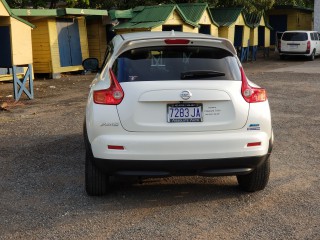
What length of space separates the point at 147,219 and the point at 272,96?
917 centimetres

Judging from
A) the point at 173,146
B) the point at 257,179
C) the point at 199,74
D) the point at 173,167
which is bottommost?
the point at 257,179

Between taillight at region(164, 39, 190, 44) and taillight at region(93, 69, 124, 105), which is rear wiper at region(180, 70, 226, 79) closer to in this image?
taillight at region(164, 39, 190, 44)

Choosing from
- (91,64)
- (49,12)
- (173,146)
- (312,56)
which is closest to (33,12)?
(49,12)

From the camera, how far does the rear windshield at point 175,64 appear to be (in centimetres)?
437

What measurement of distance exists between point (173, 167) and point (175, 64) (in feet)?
3.40

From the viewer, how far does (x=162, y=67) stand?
175 inches

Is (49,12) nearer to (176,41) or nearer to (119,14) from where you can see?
(119,14)

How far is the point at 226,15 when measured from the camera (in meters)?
26.5

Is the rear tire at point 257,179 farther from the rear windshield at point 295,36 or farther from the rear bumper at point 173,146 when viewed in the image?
the rear windshield at point 295,36

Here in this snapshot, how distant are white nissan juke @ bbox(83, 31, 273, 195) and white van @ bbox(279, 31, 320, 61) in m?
23.8

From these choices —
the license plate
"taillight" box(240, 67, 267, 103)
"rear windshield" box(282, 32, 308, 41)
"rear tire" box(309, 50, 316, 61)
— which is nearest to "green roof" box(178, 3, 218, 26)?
"rear windshield" box(282, 32, 308, 41)

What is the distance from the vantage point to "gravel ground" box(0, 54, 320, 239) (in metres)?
3.95

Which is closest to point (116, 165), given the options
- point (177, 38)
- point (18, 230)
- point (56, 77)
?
point (18, 230)

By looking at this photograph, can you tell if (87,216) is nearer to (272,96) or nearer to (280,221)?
(280,221)
